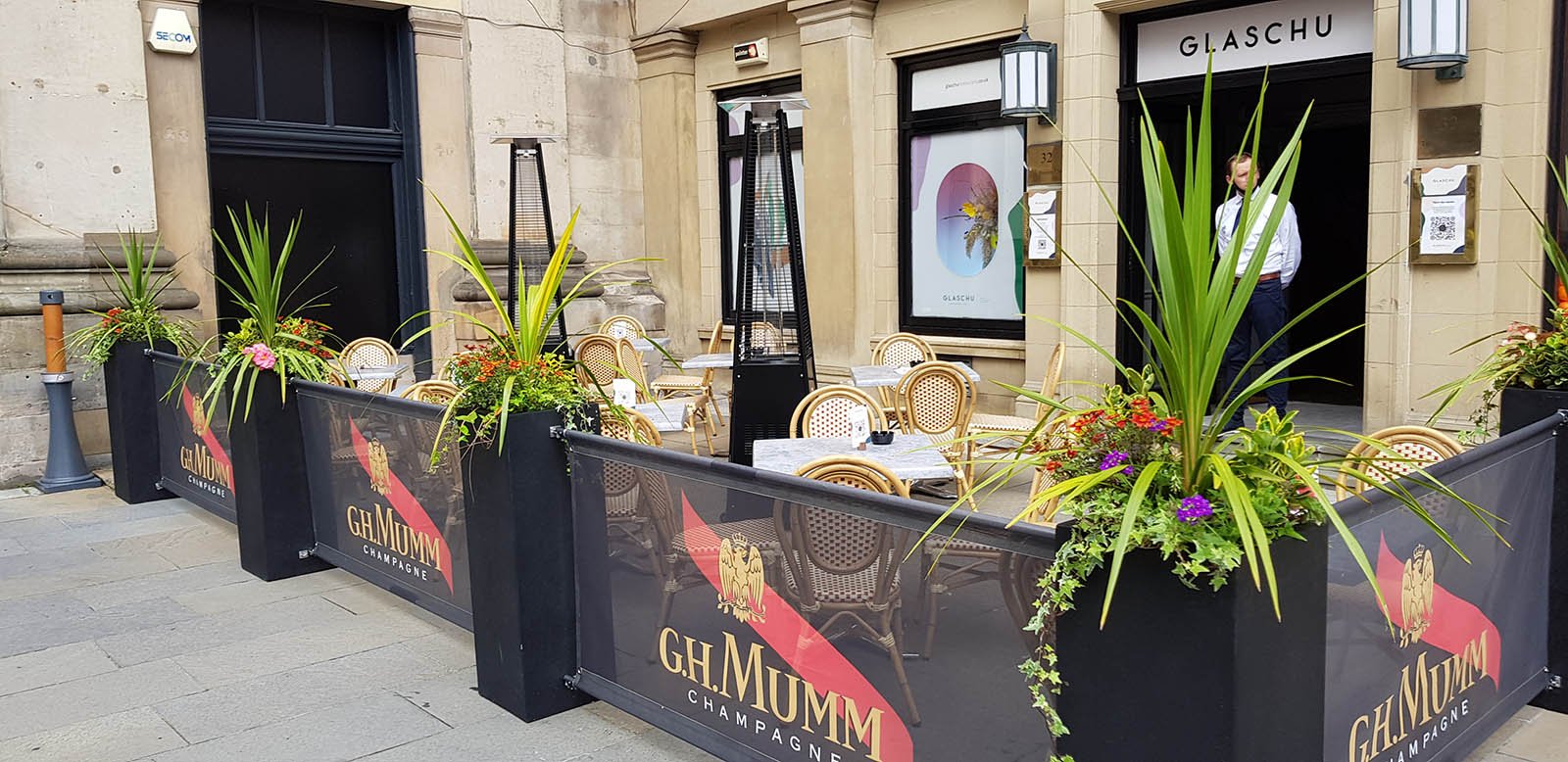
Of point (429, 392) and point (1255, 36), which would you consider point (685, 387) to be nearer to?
point (429, 392)

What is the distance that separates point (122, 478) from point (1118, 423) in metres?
8.17

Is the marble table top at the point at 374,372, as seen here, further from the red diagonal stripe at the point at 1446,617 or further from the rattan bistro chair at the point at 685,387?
the red diagonal stripe at the point at 1446,617

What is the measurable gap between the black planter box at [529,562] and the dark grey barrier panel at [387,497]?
0.47 metres

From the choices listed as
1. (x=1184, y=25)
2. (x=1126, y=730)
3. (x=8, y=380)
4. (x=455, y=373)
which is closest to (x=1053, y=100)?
(x=1184, y=25)

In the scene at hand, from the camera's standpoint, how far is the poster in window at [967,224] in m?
10.5

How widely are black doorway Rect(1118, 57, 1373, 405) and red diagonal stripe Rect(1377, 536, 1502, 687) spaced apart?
20.5 feet

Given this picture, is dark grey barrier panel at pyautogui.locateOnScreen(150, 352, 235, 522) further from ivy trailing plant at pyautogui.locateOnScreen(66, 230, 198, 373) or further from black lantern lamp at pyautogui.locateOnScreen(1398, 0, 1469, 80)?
black lantern lamp at pyautogui.locateOnScreen(1398, 0, 1469, 80)

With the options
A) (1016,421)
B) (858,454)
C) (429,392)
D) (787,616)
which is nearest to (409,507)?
(429,392)

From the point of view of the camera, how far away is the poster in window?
1055 centimetres

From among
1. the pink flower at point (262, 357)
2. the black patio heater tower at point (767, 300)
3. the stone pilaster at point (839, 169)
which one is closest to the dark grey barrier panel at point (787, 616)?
the pink flower at point (262, 357)

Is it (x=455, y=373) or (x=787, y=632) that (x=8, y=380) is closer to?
(x=455, y=373)

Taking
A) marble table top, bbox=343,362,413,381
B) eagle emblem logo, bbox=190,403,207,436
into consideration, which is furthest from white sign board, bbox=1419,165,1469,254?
eagle emblem logo, bbox=190,403,207,436

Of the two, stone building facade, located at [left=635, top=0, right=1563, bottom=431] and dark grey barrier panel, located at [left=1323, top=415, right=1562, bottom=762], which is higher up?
stone building facade, located at [left=635, top=0, right=1563, bottom=431]

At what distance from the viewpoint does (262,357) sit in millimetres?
6305
